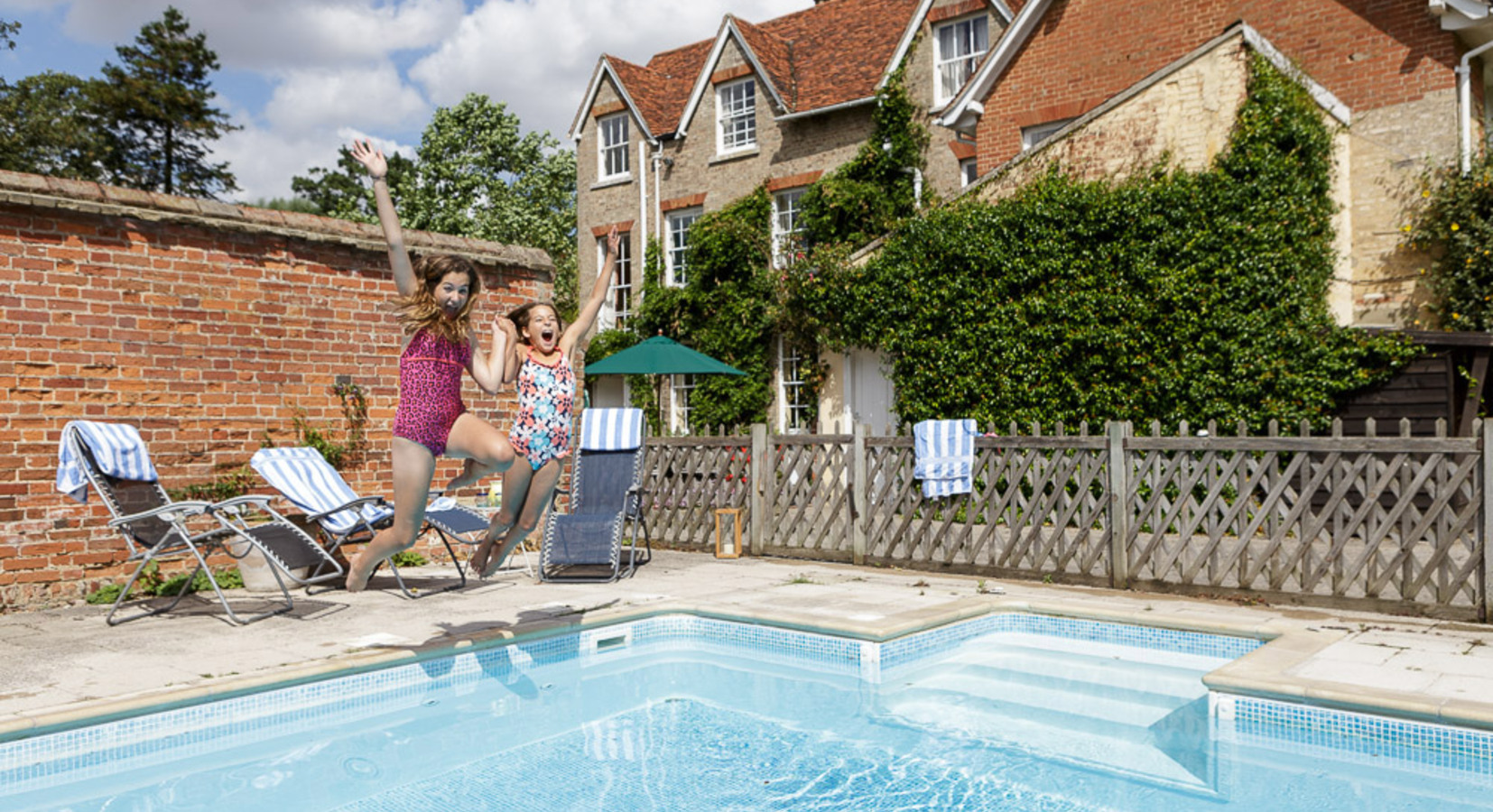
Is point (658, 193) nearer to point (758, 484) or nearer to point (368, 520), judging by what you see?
point (758, 484)

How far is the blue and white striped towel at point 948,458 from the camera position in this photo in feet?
27.7

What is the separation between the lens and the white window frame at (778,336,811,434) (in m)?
17.0

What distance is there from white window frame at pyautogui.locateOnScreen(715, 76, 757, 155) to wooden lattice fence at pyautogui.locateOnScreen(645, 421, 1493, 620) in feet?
33.2

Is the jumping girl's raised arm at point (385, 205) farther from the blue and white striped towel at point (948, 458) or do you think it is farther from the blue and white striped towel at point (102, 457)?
the blue and white striped towel at point (948, 458)

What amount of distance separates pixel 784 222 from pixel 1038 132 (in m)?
5.30

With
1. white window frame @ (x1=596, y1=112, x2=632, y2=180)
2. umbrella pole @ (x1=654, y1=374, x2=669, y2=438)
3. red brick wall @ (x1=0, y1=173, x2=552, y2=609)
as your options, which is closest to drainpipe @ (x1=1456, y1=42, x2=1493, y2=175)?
red brick wall @ (x1=0, y1=173, x2=552, y2=609)

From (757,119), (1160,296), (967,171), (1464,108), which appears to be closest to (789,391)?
(967,171)

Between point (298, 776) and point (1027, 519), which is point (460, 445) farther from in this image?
point (1027, 519)

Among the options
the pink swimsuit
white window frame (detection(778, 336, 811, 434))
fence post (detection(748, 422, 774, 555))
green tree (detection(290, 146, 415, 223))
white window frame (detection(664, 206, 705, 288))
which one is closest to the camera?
the pink swimsuit

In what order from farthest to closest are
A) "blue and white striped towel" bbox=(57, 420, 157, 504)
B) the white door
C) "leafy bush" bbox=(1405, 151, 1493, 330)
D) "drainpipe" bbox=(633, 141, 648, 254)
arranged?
"drainpipe" bbox=(633, 141, 648, 254), the white door, "leafy bush" bbox=(1405, 151, 1493, 330), "blue and white striped towel" bbox=(57, 420, 157, 504)

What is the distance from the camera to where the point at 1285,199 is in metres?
10.9

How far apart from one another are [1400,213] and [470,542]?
1018 centimetres

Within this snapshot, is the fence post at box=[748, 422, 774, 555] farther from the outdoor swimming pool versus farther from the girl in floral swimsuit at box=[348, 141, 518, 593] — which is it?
the girl in floral swimsuit at box=[348, 141, 518, 593]

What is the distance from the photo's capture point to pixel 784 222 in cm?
1836
